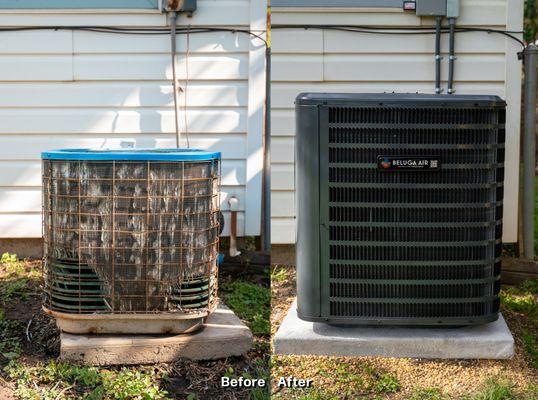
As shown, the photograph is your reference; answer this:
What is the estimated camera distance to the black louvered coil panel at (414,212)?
7.09 ft

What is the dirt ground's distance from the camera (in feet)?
7.08

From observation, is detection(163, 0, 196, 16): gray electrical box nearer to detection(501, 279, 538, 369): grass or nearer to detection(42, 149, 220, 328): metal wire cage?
detection(42, 149, 220, 328): metal wire cage

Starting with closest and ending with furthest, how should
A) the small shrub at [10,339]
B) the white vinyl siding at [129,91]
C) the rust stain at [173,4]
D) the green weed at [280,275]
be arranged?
the small shrub at [10,339] → the green weed at [280,275] → the rust stain at [173,4] → the white vinyl siding at [129,91]

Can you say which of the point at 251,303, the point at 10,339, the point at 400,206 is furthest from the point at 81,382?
the point at 400,206

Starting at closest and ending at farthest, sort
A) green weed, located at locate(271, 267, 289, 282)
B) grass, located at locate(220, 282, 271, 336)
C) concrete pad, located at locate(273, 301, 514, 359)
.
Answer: concrete pad, located at locate(273, 301, 514, 359)
green weed, located at locate(271, 267, 289, 282)
grass, located at locate(220, 282, 271, 336)

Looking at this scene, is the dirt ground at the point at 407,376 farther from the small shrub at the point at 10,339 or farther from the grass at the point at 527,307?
the small shrub at the point at 10,339

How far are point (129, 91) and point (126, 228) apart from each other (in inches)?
57.7

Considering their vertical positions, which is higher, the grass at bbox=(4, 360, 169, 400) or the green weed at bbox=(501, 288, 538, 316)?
the green weed at bbox=(501, 288, 538, 316)

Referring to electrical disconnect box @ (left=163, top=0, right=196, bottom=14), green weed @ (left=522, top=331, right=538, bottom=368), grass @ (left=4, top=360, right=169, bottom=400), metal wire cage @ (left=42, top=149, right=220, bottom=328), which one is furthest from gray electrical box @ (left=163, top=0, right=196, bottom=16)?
green weed @ (left=522, top=331, right=538, bottom=368)

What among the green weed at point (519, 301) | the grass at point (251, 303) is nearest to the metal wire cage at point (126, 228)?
the grass at point (251, 303)

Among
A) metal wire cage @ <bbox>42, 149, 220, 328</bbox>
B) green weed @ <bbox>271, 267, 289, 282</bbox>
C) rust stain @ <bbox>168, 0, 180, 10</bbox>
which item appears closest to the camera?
metal wire cage @ <bbox>42, 149, 220, 328</bbox>

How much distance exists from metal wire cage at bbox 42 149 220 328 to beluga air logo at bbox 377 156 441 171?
700 mm

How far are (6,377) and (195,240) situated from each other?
2.49 feet

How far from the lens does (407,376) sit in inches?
88.4
